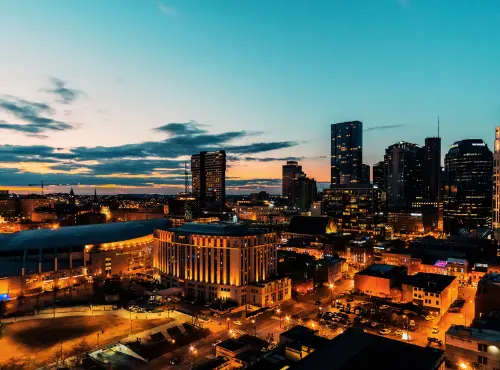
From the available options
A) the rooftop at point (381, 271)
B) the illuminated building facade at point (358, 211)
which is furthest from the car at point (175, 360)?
the illuminated building facade at point (358, 211)

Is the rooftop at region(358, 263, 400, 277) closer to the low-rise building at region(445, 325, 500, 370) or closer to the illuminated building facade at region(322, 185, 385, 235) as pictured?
the low-rise building at region(445, 325, 500, 370)

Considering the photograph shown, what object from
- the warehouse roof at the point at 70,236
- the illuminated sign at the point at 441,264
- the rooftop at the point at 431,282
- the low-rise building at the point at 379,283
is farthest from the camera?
the illuminated sign at the point at 441,264

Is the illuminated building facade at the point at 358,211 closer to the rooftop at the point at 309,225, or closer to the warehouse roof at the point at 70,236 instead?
the rooftop at the point at 309,225

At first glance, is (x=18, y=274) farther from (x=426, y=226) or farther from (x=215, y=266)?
(x=426, y=226)

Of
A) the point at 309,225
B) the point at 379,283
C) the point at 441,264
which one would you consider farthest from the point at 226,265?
the point at 309,225

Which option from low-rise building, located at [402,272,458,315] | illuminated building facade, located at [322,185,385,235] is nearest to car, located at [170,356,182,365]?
low-rise building, located at [402,272,458,315]

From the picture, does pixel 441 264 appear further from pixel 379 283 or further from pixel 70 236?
pixel 70 236
